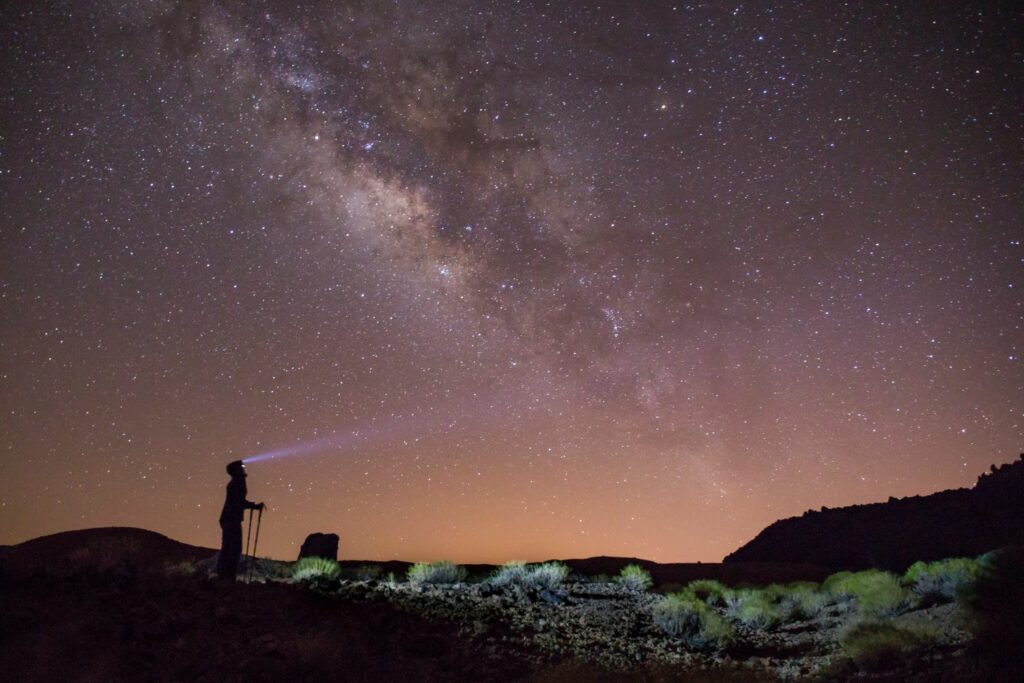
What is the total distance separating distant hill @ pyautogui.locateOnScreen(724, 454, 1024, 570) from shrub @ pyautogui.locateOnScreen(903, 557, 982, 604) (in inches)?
594

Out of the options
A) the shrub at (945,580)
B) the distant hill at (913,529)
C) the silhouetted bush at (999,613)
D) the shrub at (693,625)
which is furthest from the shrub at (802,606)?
the distant hill at (913,529)

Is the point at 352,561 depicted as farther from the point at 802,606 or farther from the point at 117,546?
the point at 802,606

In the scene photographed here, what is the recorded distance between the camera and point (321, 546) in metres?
21.3

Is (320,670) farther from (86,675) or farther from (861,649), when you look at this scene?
(861,649)

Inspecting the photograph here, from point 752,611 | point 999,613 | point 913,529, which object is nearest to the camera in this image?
point 999,613

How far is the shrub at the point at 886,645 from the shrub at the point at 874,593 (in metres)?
3.29

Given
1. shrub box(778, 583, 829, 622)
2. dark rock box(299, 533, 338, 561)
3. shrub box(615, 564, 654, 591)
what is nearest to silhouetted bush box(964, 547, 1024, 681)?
shrub box(778, 583, 829, 622)

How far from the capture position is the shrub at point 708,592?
18.7m

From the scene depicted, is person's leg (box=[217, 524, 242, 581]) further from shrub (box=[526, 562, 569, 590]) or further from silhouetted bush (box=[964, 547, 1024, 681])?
silhouetted bush (box=[964, 547, 1024, 681])

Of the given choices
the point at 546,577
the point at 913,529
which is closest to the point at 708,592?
the point at 546,577

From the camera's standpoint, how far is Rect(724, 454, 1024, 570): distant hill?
96.8 ft

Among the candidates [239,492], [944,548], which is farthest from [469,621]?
[944,548]

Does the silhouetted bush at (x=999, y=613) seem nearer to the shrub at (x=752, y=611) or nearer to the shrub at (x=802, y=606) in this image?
the shrub at (x=802, y=606)

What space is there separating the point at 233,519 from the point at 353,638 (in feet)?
17.7
